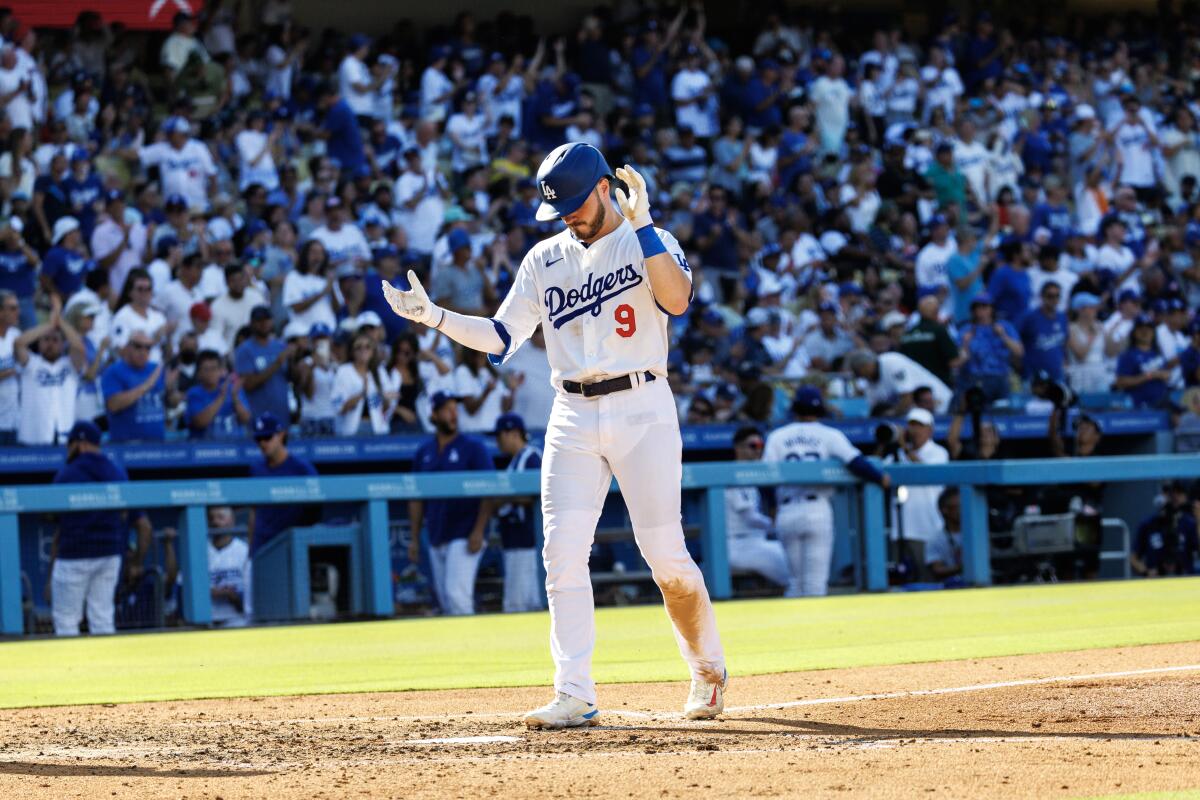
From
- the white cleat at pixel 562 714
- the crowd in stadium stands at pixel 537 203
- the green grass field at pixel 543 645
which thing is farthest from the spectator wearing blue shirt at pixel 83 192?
the white cleat at pixel 562 714

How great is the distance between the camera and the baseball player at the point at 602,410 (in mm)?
5852

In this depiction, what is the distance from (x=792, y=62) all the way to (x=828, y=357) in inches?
246

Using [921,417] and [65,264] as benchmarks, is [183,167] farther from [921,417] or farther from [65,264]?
[921,417]

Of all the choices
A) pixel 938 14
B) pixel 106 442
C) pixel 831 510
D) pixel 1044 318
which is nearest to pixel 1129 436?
pixel 1044 318

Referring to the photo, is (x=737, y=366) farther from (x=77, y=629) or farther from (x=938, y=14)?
(x=938, y=14)

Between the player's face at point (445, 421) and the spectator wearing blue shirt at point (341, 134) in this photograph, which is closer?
the player's face at point (445, 421)

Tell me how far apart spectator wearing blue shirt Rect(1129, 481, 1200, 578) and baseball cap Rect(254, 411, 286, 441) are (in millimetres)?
7130

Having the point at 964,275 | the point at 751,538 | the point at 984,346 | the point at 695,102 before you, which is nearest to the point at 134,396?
the point at 751,538

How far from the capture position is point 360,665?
351 inches

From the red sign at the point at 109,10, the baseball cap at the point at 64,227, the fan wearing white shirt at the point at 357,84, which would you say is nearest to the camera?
the baseball cap at the point at 64,227

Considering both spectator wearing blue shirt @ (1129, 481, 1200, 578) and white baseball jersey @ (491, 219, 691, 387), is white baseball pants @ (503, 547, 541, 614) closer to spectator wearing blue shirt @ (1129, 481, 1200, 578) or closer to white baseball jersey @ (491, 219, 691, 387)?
spectator wearing blue shirt @ (1129, 481, 1200, 578)

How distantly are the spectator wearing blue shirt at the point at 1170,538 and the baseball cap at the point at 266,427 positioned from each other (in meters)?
7.13

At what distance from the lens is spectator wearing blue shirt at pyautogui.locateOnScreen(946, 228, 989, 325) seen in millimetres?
17953

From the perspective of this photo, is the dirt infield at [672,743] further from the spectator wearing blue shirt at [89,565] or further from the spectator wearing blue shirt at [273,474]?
the spectator wearing blue shirt at [273,474]
